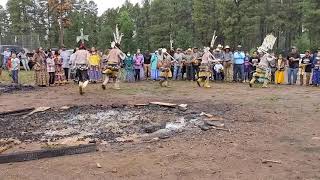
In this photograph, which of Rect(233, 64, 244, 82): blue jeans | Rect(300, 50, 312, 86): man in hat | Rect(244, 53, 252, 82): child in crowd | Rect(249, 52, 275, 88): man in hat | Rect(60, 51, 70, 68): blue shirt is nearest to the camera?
Rect(249, 52, 275, 88): man in hat

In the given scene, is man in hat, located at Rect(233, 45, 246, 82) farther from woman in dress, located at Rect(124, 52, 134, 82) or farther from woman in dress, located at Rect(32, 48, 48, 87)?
woman in dress, located at Rect(32, 48, 48, 87)

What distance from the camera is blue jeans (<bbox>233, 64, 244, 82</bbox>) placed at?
909 inches

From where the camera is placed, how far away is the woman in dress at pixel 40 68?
68.4ft

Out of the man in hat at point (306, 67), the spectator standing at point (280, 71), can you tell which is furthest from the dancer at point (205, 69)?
the man in hat at point (306, 67)

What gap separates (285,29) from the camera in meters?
55.6

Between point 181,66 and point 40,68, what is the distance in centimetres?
725

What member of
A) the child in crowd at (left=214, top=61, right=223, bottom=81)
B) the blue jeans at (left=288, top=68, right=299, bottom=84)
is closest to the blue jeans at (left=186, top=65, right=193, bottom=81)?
the child in crowd at (left=214, top=61, right=223, bottom=81)

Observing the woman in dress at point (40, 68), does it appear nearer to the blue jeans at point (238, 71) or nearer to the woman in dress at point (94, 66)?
the woman in dress at point (94, 66)

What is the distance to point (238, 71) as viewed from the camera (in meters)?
23.3

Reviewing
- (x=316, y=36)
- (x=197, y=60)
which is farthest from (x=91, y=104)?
(x=316, y=36)

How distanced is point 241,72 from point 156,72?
14.0 feet

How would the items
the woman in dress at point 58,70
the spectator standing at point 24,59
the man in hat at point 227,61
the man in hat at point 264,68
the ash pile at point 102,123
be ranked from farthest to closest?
the spectator standing at point 24,59 < the man in hat at point 227,61 < the woman in dress at point 58,70 < the man in hat at point 264,68 < the ash pile at point 102,123

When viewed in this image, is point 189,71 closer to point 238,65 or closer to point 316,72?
point 238,65

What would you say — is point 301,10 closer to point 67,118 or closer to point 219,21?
point 219,21
